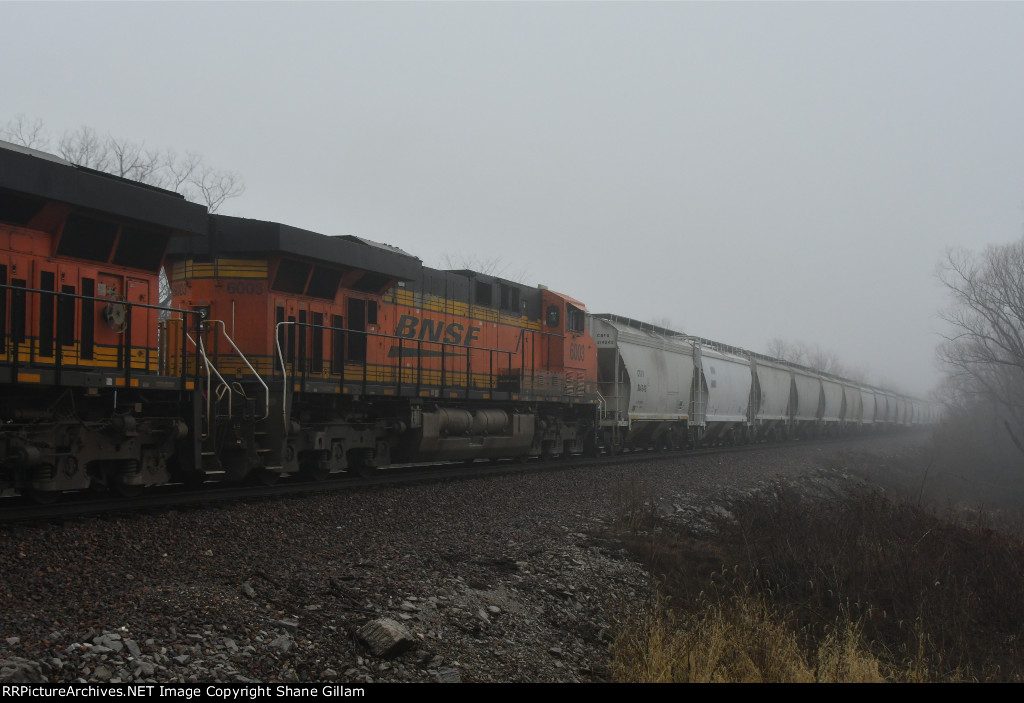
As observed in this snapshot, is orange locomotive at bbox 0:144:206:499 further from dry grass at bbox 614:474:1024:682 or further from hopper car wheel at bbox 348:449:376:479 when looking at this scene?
dry grass at bbox 614:474:1024:682

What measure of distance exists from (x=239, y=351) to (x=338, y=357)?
199 cm

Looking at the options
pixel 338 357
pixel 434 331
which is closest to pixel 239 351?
pixel 338 357

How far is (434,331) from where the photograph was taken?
49.5ft

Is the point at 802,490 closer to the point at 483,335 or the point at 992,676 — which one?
the point at 483,335

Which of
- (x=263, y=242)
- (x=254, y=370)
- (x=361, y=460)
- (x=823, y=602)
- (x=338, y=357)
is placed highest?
(x=263, y=242)

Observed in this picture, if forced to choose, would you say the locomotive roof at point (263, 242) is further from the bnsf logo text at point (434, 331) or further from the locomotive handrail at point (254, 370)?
the bnsf logo text at point (434, 331)

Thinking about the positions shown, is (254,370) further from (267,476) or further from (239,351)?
(267,476)

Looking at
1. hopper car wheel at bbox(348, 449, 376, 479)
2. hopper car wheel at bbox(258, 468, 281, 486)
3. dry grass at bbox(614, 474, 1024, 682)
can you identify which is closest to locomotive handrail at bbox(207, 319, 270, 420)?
hopper car wheel at bbox(258, 468, 281, 486)

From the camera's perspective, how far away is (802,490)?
16609mm

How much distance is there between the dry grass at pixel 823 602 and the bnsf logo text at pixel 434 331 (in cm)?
513

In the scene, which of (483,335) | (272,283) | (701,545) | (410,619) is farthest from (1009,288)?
(410,619)

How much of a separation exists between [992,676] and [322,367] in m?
9.06

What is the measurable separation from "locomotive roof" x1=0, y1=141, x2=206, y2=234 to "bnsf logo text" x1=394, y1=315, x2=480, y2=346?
15.6 feet
